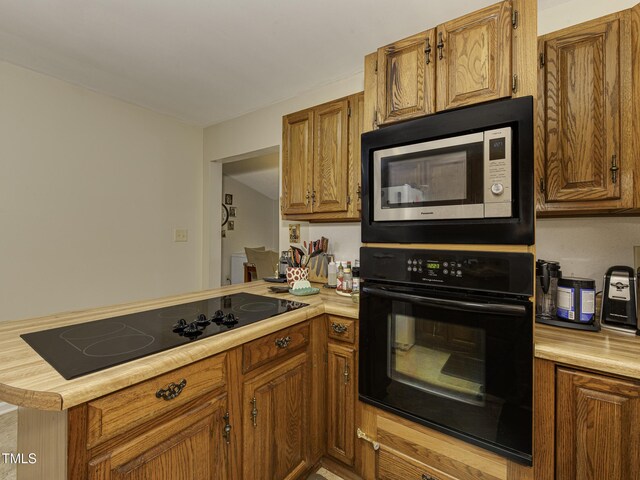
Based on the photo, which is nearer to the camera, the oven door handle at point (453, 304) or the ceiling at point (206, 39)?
the oven door handle at point (453, 304)

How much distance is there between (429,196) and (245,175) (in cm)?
386

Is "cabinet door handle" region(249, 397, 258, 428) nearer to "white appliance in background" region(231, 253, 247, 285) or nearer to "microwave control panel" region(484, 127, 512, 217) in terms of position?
"microwave control panel" region(484, 127, 512, 217)

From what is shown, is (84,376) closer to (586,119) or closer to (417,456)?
(417,456)

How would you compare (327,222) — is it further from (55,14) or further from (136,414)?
(55,14)

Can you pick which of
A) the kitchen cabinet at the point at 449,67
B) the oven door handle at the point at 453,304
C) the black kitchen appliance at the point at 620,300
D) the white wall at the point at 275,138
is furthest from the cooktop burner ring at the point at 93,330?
the black kitchen appliance at the point at 620,300

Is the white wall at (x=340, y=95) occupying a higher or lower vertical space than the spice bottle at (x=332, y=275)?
higher

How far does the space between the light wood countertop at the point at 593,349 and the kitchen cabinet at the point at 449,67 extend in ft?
2.95

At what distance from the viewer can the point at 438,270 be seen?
3.94 feet

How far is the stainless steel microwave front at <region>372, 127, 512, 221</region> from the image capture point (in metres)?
1.08

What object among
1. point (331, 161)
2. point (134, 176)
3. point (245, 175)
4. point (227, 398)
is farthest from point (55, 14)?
point (245, 175)

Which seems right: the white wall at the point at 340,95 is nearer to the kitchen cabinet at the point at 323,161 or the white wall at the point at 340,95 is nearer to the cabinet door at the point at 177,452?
the kitchen cabinet at the point at 323,161

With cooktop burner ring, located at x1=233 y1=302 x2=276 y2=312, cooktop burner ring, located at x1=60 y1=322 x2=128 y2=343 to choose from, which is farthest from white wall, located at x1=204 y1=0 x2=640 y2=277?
cooktop burner ring, located at x1=60 y1=322 x2=128 y2=343

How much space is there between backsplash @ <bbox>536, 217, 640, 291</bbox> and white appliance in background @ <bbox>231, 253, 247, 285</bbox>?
12.5 feet

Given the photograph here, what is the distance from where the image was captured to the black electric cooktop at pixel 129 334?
828mm
